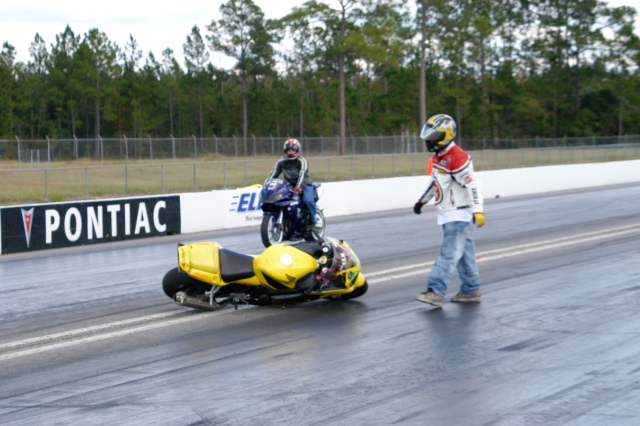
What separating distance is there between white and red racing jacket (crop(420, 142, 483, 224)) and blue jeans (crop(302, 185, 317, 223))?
4.95m

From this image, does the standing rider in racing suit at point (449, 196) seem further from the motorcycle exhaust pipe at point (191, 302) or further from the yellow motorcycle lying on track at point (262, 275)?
the motorcycle exhaust pipe at point (191, 302)

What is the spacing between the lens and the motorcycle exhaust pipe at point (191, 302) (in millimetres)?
7734

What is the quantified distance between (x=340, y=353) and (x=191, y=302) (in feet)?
6.62

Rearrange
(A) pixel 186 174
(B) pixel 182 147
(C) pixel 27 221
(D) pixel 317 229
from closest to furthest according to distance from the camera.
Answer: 1. (D) pixel 317 229
2. (C) pixel 27 221
3. (A) pixel 186 174
4. (B) pixel 182 147

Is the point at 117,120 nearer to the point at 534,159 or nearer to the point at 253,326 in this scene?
the point at 534,159

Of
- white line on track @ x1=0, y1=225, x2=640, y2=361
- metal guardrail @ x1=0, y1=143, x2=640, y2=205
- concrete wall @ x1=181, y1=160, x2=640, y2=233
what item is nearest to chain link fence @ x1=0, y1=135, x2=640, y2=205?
metal guardrail @ x1=0, y1=143, x2=640, y2=205

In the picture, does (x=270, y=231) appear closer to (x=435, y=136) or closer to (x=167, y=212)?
(x=167, y=212)

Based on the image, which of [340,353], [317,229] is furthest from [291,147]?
[340,353]

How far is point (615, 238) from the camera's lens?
1405 cm

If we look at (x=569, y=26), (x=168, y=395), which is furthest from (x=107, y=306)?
(x=569, y=26)

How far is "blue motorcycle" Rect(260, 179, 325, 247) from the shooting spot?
1284 centimetres

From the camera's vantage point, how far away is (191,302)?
785 centimetres

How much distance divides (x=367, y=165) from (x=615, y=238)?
27636 mm

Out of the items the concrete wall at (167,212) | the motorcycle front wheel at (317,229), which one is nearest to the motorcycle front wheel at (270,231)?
the motorcycle front wheel at (317,229)
